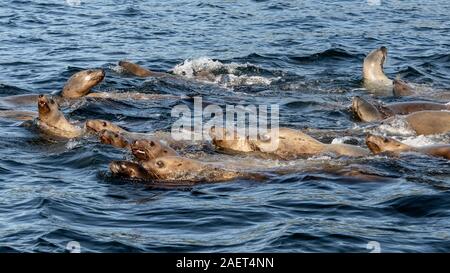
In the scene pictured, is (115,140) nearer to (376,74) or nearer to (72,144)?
(72,144)

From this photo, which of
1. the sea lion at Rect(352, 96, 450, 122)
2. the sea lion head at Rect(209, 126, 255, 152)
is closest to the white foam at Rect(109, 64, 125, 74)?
the sea lion at Rect(352, 96, 450, 122)

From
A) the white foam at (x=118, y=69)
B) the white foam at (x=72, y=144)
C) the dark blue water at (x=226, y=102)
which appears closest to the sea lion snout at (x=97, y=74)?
the dark blue water at (x=226, y=102)

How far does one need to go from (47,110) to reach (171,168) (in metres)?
3.29

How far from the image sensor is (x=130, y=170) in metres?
10.8

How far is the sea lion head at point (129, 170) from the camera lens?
35.4 feet

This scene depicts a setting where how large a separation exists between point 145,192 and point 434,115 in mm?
5161

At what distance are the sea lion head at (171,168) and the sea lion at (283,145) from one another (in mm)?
1162

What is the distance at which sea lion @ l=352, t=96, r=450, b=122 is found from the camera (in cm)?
1427

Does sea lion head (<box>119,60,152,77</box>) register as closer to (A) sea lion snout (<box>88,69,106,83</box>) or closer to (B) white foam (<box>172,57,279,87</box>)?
(B) white foam (<box>172,57,279,87</box>)

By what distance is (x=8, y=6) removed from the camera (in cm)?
2605

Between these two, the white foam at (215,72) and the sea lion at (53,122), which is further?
the white foam at (215,72)

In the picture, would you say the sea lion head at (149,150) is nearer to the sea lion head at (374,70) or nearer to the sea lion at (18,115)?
the sea lion at (18,115)

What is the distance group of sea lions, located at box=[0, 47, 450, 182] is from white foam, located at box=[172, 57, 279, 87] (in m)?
2.09
